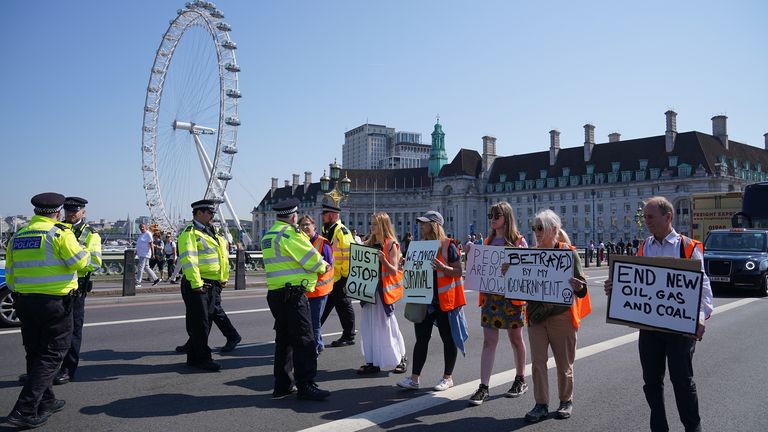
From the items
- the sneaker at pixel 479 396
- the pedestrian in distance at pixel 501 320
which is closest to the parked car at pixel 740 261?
the pedestrian in distance at pixel 501 320

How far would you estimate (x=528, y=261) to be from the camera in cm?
602

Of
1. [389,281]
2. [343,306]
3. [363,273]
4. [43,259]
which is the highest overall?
[43,259]

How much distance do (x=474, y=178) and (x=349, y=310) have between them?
113695 mm

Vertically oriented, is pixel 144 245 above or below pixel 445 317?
above

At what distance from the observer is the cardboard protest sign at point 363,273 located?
24.8 ft

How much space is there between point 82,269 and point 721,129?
10617 centimetres

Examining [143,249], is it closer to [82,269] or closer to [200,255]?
[200,255]

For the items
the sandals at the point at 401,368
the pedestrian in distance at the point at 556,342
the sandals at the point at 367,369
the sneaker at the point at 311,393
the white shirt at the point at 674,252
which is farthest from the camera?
the sandals at the point at 401,368

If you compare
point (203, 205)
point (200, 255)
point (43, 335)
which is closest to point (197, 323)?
point (200, 255)

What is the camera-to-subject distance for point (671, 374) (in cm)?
457

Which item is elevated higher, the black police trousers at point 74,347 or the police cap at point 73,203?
the police cap at point 73,203

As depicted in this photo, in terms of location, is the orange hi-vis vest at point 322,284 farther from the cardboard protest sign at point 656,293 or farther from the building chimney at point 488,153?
the building chimney at point 488,153

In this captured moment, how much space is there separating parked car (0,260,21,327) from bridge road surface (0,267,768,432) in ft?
0.81

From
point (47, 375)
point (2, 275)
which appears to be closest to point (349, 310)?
point (47, 375)
